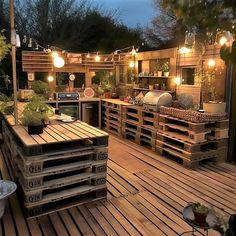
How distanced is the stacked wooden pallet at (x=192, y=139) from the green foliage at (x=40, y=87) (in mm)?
3266

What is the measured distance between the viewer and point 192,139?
4.68m

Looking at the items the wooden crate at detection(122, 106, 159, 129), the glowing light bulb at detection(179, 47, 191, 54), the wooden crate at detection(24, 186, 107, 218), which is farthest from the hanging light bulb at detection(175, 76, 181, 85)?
the wooden crate at detection(24, 186, 107, 218)

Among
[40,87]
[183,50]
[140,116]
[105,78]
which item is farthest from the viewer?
[105,78]

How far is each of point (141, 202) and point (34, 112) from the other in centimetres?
179

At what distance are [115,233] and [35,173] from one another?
1052 millimetres

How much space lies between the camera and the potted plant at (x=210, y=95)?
4812 millimetres

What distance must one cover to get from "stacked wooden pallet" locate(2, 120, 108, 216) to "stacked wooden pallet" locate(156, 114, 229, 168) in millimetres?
1853

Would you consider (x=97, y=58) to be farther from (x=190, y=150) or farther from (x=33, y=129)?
(x=33, y=129)

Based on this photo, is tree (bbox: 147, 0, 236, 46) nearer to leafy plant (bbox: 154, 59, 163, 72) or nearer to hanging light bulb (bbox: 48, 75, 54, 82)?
leafy plant (bbox: 154, 59, 163, 72)

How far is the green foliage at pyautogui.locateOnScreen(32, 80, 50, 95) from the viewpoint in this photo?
700 cm

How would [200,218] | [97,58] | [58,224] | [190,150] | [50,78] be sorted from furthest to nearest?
1. [97,58]
2. [50,78]
3. [190,150]
4. [58,224]
5. [200,218]

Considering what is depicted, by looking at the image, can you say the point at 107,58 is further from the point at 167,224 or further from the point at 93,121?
the point at 167,224

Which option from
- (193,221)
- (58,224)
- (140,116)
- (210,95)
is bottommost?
(58,224)

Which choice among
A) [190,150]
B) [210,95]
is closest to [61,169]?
→ [190,150]
